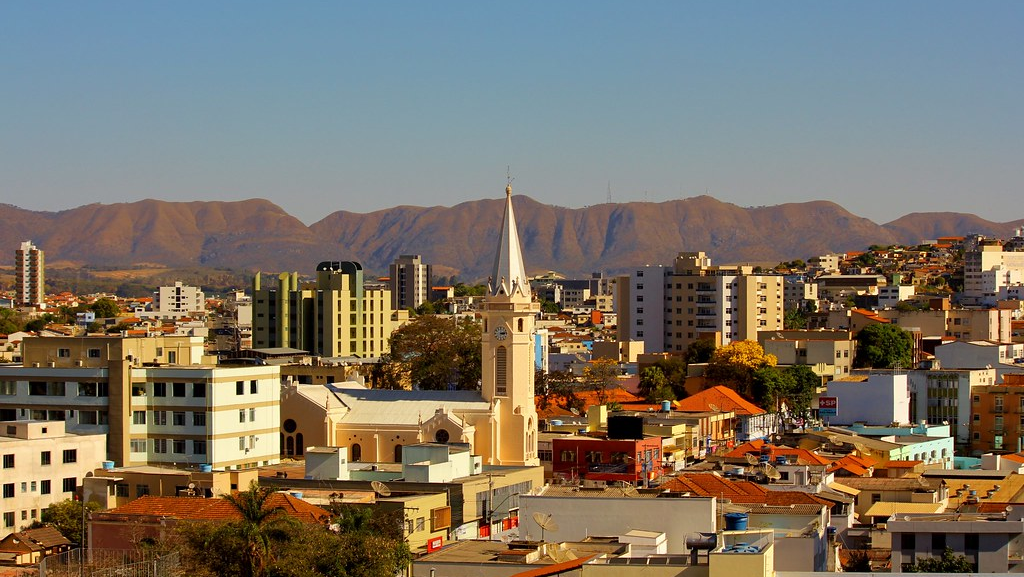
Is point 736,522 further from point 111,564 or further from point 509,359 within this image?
point 509,359

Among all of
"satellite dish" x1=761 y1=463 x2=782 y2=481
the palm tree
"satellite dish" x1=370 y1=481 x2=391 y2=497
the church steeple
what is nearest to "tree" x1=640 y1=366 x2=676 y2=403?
the church steeple

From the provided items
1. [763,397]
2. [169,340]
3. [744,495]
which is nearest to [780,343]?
[763,397]

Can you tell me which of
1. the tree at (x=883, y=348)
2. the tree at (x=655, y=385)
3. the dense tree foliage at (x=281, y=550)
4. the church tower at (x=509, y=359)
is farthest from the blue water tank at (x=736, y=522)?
the tree at (x=883, y=348)

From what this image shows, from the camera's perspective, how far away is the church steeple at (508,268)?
249 ft

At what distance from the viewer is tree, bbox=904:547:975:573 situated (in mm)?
37281

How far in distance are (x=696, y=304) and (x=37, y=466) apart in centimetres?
10578

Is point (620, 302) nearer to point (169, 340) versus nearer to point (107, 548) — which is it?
point (169, 340)

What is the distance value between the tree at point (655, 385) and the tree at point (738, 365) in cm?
302

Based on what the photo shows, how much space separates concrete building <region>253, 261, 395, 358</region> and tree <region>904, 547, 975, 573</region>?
108147 millimetres

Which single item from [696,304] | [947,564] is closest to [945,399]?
[696,304]

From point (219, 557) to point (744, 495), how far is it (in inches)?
676

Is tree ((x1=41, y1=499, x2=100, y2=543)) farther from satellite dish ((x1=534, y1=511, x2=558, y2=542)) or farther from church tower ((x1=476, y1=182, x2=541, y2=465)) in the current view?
church tower ((x1=476, y1=182, x2=541, y2=465))

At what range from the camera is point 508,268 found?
75812 millimetres

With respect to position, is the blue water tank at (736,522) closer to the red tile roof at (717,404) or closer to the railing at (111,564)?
the railing at (111,564)
